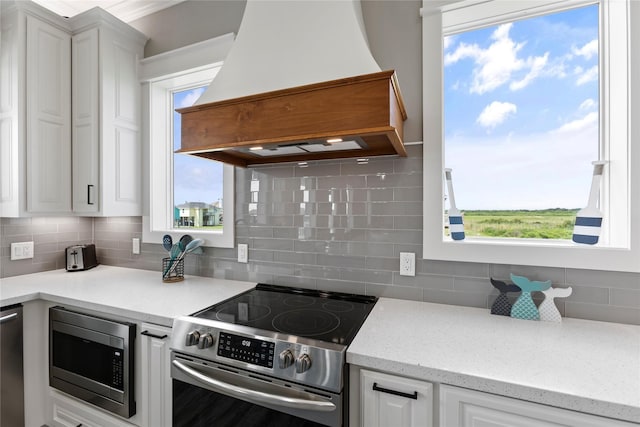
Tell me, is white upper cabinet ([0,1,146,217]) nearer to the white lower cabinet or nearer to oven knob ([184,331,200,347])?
the white lower cabinet

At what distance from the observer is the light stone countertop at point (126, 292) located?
1.44 metres

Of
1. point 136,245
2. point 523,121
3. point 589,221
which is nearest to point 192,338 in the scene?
point 136,245

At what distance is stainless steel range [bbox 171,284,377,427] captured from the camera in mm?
1008

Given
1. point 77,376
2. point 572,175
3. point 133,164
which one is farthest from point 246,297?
point 572,175

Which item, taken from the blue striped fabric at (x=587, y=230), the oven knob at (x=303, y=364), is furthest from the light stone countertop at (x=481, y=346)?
the blue striped fabric at (x=587, y=230)

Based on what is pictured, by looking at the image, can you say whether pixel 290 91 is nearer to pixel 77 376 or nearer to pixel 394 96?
pixel 394 96

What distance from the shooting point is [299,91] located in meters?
1.24

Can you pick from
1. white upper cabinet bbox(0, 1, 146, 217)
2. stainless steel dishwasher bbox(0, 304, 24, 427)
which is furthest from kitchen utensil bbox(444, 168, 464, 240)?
stainless steel dishwasher bbox(0, 304, 24, 427)

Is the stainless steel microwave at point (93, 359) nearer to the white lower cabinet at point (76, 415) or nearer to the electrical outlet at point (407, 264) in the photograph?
the white lower cabinet at point (76, 415)

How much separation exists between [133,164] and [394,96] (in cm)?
199

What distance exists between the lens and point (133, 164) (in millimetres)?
2236

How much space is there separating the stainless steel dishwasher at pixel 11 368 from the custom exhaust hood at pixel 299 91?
132 centimetres

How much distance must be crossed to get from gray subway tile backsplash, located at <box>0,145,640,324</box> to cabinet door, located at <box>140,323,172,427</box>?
66 cm

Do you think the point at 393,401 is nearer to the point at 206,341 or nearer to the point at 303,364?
the point at 303,364
